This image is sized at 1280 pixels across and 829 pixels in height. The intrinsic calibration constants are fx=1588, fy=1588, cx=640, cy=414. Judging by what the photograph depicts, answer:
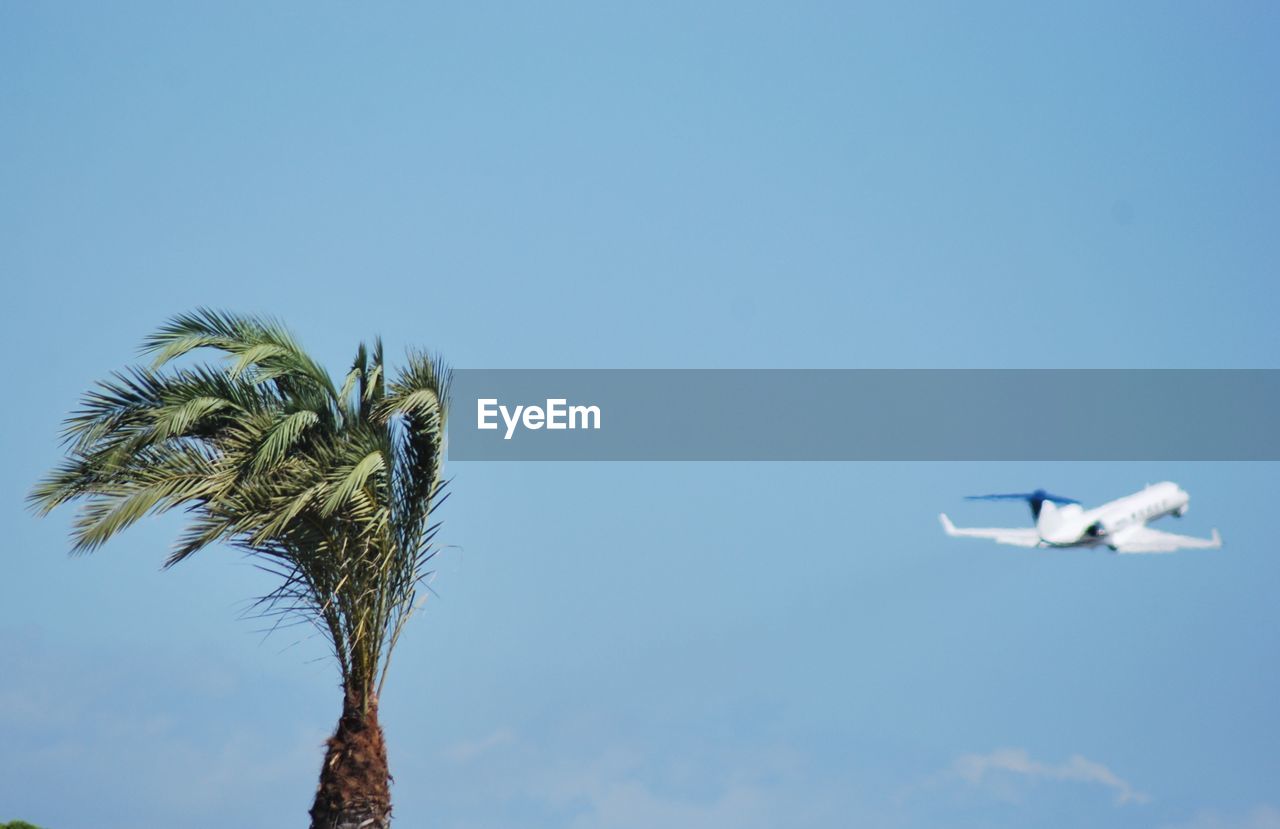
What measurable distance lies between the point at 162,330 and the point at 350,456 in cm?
315

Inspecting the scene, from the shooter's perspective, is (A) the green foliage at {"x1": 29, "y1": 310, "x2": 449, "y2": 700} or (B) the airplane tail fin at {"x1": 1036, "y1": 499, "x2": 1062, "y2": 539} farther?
(B) the airplane tail fin at {"x1": 1036, "y1": 499, "x2": 1062, "y2": 539}

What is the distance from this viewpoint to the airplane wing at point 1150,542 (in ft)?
115

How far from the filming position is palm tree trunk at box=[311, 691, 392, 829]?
20.9 metres

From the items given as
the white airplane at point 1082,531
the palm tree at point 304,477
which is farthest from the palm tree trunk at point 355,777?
the white airplane at point 1082,531

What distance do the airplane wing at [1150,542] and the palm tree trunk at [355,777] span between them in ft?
68.4

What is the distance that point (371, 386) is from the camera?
22312 millimetres

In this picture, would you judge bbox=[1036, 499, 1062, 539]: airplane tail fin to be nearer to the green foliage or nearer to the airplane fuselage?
the airplane fuselage

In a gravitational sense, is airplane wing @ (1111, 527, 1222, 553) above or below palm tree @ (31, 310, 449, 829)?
above

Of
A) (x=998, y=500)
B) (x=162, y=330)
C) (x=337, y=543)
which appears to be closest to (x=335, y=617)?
(x=337, y=543)

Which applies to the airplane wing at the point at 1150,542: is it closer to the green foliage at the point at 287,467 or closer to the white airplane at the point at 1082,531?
the white airplane at the point at 1082,531

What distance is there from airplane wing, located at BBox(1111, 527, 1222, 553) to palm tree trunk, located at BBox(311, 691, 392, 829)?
20839 mm

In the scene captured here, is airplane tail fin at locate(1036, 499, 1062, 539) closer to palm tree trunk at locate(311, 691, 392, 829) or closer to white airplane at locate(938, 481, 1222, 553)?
white airplane at locate(938, 481, 1222, 553)

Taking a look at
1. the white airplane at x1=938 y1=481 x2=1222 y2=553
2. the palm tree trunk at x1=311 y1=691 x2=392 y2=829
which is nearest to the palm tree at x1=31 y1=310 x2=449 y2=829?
the palm tree trunk at x1=311 y1=691 x2=392 y2=829

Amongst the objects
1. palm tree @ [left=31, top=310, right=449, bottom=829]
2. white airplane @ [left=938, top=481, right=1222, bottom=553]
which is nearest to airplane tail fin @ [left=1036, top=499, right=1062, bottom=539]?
white airplane @ [left=938, top=481, right=1222, bottom=553]
